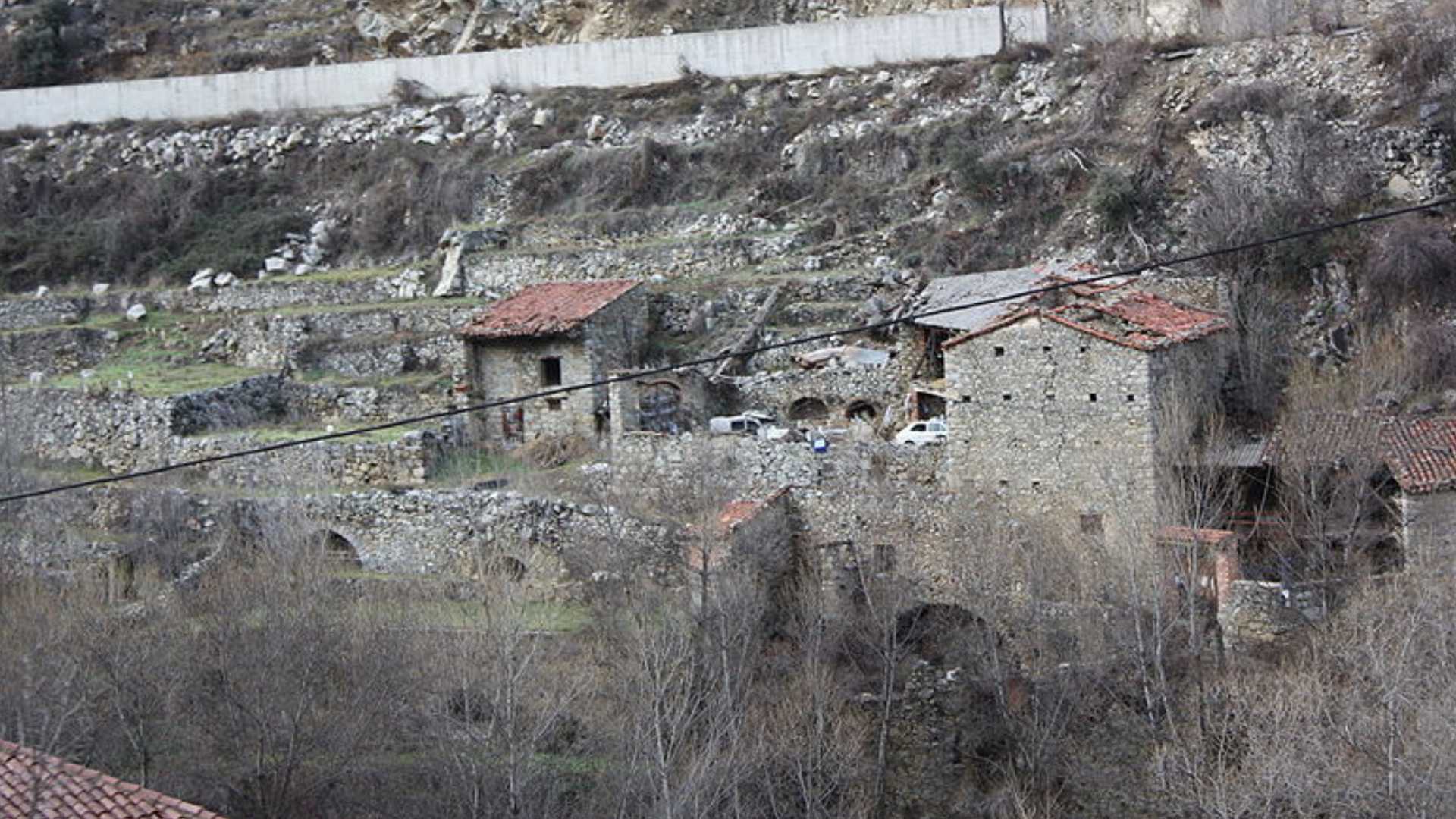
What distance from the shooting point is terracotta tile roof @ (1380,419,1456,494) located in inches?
760

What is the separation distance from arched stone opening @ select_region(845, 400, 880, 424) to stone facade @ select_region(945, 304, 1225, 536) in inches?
162

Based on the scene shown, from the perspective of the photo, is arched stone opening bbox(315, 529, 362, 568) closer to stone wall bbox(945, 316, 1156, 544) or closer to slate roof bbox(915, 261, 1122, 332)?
stone wall bbox(945, 316, 1156, 544)

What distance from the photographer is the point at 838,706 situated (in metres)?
18.8

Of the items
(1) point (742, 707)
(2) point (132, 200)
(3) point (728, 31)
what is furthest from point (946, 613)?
(2) point (132, 200)

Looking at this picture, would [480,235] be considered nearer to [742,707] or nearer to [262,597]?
[262,597]

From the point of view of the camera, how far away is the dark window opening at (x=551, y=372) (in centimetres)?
2756

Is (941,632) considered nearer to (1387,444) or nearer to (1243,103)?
(1387,444)

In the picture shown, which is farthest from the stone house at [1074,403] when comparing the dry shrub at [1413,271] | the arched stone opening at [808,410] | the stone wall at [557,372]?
the stone wall at [557,372]

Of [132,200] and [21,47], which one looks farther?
[21,47]

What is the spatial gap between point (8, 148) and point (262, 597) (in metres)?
29.5

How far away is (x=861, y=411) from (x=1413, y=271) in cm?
828

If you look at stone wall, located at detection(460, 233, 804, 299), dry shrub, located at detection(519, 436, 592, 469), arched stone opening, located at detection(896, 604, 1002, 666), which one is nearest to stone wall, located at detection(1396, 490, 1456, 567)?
arched stone opening, located at detection(896, 604, 1002, 666)

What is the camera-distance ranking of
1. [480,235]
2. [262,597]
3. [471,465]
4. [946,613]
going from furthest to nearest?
[480,235] < [471,465] < [946,613] < [262,597]

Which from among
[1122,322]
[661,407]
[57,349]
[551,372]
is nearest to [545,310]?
[551,372]
